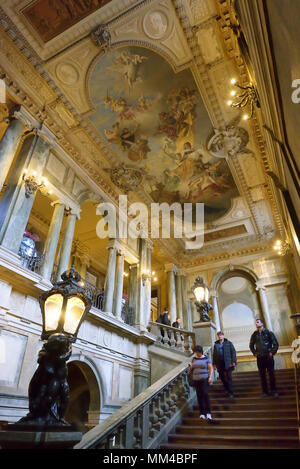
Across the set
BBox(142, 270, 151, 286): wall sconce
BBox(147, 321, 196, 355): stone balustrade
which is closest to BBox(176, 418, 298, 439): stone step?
BBox(147, 321, 196, 355): stone balustrade

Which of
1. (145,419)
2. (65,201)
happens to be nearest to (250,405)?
(145,419)

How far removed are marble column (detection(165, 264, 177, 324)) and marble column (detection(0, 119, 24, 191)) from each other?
10.7 m

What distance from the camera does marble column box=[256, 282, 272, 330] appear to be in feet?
46.1

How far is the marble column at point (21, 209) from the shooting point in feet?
22.7

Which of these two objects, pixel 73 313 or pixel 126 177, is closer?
pixel 73 313

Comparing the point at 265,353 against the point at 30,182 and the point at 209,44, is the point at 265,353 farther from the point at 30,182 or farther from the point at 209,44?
the point at 209,44

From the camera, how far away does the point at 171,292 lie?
51.7ft

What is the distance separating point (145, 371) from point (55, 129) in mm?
8971

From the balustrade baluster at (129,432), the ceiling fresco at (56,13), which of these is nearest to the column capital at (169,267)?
the ceiling fresco at (56,13)

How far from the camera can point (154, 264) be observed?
56.1 feet

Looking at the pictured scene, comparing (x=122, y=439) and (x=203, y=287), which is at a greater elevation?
(x=203, y=287)

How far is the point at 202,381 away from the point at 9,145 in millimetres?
7159
